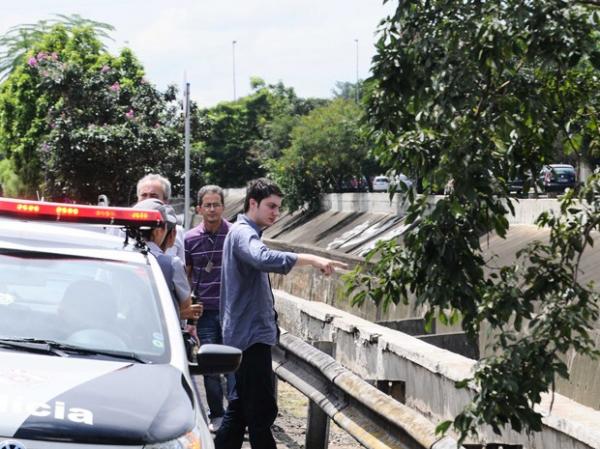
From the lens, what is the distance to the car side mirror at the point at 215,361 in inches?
231

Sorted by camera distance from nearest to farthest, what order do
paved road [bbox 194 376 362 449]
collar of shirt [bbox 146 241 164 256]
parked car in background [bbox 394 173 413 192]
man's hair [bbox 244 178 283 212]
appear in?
parked car in background [bbox 394 173 413 192], collar of shirt [bbox 146 241 164 256], man's hair [bbox 244 178 283 212], paved road [bbox 194 376 362 449]

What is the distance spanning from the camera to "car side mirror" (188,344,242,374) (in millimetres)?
5879

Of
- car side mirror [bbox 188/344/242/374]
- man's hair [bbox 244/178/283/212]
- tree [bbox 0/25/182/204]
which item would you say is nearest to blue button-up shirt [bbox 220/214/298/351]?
man's hair [bbox 244/178/283/212]

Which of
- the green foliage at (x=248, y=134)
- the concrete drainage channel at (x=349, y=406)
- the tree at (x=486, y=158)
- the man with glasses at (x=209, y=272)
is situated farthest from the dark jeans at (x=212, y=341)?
the green foliage at (x=248, y=134)

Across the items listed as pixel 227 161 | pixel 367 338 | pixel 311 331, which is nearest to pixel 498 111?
pixel 367 338

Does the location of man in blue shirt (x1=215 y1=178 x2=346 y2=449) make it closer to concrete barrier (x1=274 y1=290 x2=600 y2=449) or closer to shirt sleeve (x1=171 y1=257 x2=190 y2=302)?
shirt sleeve (x1=171 y1=257 x2=190 y2=302)

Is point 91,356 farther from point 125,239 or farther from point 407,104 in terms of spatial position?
point 407,104

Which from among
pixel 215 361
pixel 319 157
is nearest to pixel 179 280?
pixel 215 361

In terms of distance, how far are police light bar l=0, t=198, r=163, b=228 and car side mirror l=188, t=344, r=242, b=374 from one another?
2.60ft

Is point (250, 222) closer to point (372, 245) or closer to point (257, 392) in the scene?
point (257, 392)

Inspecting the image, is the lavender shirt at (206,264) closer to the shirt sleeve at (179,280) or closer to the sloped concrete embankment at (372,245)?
the sloped concrete embankment at (372,245)

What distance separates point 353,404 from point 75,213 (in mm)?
2281

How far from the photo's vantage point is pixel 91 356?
5.55m

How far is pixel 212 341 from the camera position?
34.3 feet
